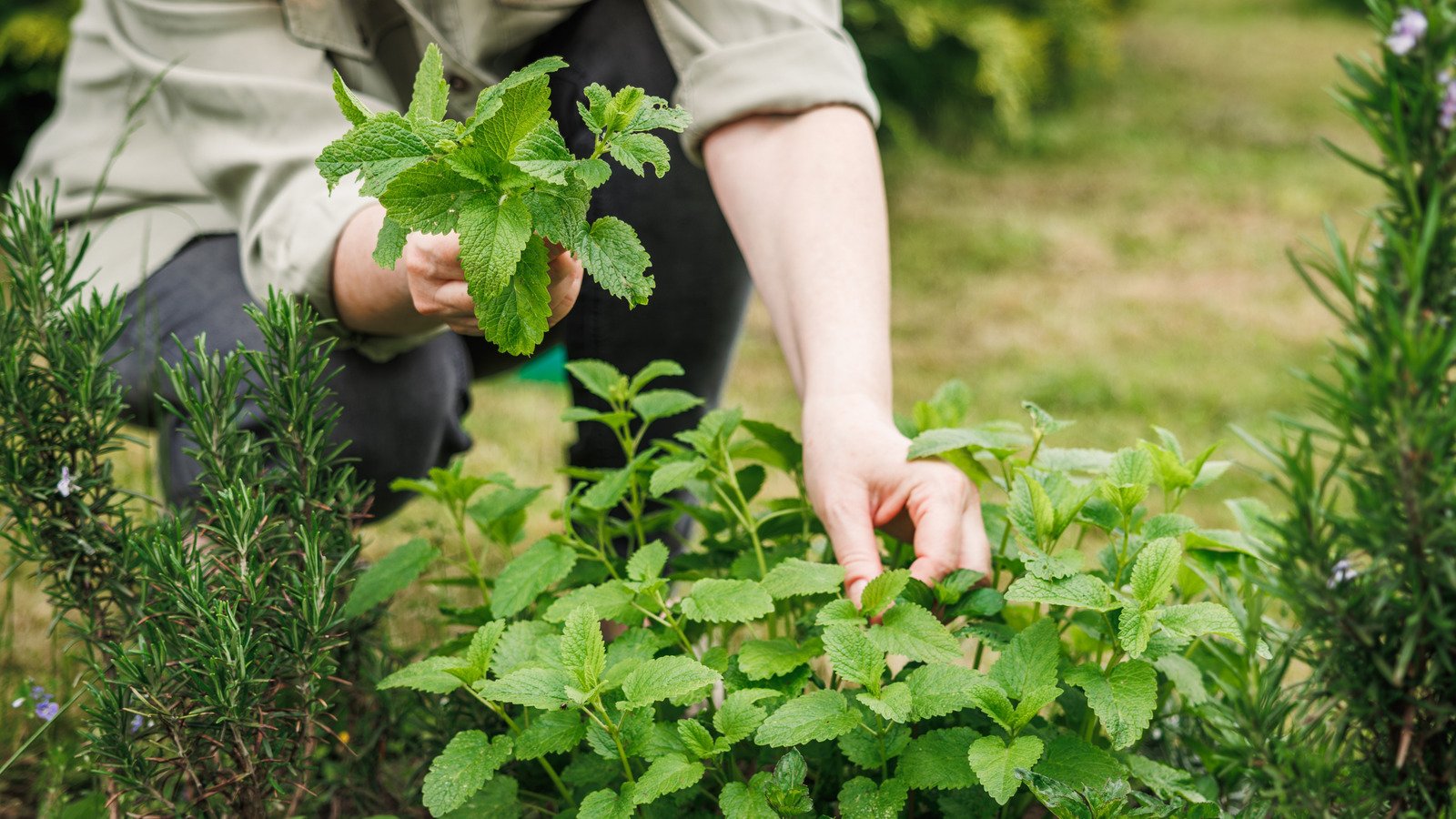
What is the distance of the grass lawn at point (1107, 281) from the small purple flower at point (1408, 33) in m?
1.23

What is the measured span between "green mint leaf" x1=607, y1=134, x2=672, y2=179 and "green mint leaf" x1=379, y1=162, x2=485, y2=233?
0.12 m

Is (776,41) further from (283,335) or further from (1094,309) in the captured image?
(1094,309)

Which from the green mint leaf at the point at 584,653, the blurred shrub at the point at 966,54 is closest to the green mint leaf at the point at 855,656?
the green mint leaf at the point at 584,653

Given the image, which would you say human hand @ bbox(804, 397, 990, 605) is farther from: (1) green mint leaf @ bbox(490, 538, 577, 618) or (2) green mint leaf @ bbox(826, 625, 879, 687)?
(1) green mint leaf @ bbox(490, 538, 577, 618)

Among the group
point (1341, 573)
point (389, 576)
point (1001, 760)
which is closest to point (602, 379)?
point (389, 576)

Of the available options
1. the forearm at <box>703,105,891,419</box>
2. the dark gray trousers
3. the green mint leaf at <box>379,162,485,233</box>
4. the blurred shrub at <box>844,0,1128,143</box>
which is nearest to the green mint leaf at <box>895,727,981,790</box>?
the forearm at <box>703,105,891,419</box>

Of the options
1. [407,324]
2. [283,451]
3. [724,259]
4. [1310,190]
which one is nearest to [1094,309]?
[1310,190]

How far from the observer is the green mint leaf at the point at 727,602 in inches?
44.5

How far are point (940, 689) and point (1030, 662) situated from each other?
9cm

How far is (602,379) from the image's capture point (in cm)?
149

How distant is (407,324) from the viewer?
1552mm

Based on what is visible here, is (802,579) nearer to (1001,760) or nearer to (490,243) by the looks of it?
(1001,760)

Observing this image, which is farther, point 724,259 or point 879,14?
point 879,14

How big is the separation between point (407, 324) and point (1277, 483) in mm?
1093
